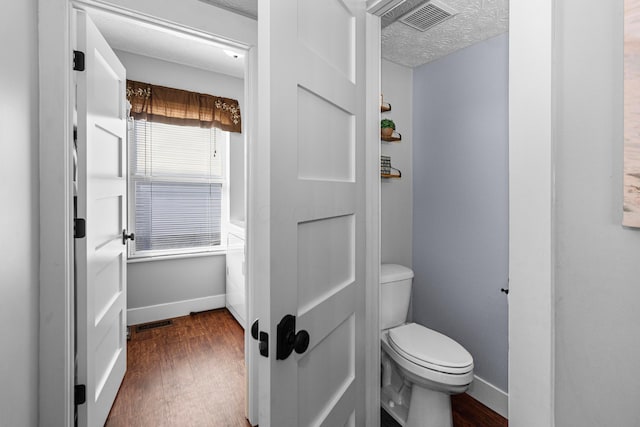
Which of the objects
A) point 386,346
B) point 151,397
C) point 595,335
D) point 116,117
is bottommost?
point 151,397

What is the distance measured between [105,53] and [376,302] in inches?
74.7

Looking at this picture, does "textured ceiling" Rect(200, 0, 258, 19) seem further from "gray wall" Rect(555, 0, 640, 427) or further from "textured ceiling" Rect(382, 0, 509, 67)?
"gray wall" Rect(555, 0, 640, 427)

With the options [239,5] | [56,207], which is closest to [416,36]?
[239,5]

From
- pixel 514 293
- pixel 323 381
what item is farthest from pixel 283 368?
pixel 514 293

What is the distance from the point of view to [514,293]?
0.76 meters

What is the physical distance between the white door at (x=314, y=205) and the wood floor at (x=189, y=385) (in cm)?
102

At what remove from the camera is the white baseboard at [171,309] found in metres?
2.81

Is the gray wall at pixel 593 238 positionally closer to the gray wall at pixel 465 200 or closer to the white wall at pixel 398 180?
the gray wall at pixel 465 200

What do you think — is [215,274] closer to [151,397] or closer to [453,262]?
[151,397]

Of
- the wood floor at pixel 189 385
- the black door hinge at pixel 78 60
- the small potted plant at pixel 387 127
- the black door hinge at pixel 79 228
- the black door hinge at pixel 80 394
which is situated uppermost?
the black door hinge at pixel 78 60

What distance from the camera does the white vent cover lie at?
→ 1530mm

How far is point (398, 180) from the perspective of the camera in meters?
2.22

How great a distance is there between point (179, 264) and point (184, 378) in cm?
127

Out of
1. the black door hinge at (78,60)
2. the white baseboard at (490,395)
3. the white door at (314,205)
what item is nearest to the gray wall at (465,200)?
the white baseboard at (490,395)
